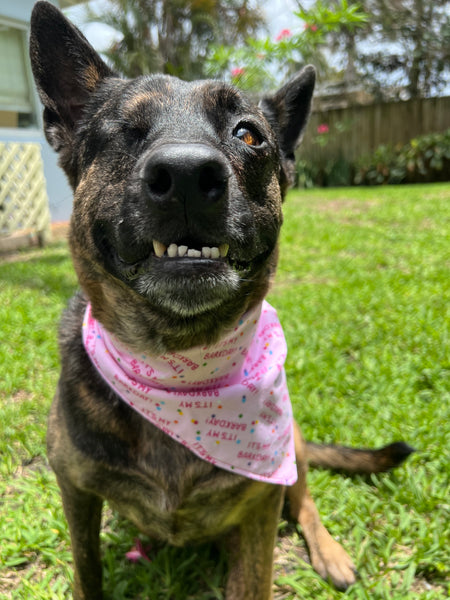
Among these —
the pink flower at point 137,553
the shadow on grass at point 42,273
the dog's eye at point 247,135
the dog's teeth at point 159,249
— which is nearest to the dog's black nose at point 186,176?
the dog's teeth at point 159,249

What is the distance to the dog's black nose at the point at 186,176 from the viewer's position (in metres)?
1.27

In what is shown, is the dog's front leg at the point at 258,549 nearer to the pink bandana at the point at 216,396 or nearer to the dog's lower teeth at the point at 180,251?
the pink bandana at the point at 216,396

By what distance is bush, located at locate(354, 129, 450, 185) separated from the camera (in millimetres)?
13841

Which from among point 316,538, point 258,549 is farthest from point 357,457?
point 258,549

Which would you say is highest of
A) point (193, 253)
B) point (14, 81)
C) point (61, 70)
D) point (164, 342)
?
point (14, 81)

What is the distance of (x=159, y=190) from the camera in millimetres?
1333

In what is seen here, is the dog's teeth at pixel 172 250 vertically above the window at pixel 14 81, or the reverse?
the window at pixel 14 81

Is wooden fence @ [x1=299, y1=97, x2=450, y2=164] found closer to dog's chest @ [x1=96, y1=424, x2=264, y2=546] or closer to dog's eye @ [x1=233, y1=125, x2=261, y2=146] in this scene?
dog's eye @ [x1=233, y1=125, x2=261, y2=146]

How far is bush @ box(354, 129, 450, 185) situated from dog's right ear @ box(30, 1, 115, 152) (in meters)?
13.8

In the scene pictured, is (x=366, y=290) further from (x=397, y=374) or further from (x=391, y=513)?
(x=391, y=513)

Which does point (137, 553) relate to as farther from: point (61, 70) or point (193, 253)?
point (61, 70)

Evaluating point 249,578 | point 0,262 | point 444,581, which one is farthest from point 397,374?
point 0,262

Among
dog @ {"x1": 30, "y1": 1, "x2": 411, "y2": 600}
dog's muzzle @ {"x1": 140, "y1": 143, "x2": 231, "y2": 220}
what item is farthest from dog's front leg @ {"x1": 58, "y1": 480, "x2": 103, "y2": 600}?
dog's muzzle @ {"x1": 140, "y1": 143, "x2": 231, "y2": 220}

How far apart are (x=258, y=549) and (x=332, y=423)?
3.95 feet
